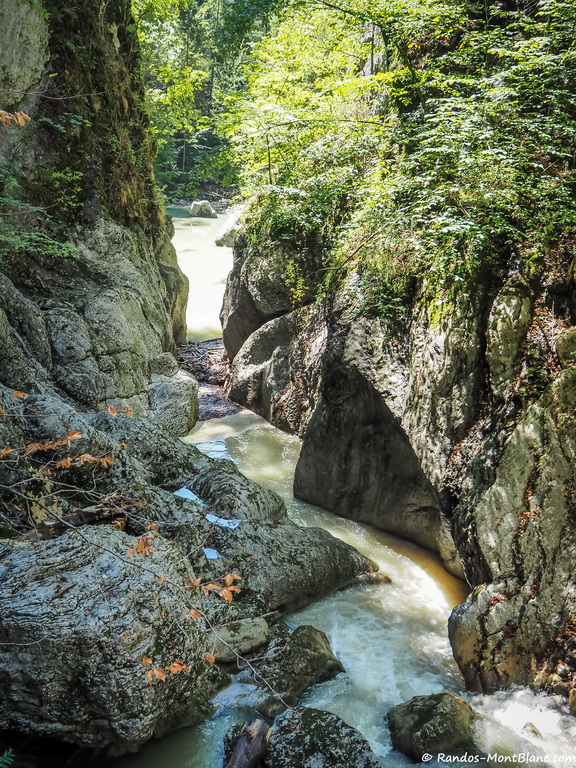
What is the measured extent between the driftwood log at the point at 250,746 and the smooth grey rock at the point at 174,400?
18.9 ft

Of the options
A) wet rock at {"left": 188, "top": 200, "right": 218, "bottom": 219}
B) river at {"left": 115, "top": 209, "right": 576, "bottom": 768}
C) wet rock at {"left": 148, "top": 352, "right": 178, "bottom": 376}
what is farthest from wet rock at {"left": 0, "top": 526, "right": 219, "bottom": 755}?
wet rock at {"left": 188, "top": 200, "right": 218, "bottom": 219}

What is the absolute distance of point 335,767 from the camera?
12.7 ft

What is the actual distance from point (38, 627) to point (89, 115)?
925cm

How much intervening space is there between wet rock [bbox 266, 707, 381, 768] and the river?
1.69 feet

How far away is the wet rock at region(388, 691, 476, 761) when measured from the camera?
4.25 metres

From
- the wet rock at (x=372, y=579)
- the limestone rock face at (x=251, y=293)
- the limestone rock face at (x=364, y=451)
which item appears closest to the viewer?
the wet rock at (x=372, y=579)

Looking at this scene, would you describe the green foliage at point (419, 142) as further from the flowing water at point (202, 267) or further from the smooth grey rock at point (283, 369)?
the flowing water at point (202, 267)

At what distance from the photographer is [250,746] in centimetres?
406

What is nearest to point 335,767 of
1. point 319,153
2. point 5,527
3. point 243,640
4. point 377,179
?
point 243,640

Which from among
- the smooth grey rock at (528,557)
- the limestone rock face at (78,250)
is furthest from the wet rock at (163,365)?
the smooth grey rock at (528,557)

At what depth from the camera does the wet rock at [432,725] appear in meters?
4.25

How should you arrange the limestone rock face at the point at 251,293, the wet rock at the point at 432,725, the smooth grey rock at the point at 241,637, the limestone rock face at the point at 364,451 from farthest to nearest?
the limestone rock face at the point at 251,293 → the limestone rock face at the point at 364,451 → the smooth grey rock at the point at 241,637 → the wet rock at the point at 432,725

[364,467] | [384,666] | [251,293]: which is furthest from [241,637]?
[251,293]

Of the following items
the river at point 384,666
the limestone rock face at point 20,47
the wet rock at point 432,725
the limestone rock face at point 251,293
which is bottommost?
the river at point 384,666
